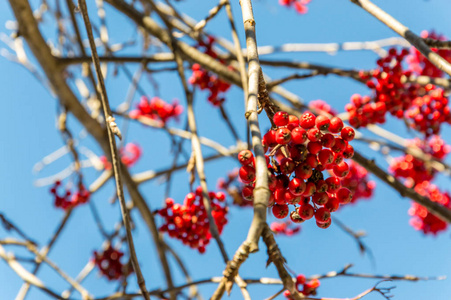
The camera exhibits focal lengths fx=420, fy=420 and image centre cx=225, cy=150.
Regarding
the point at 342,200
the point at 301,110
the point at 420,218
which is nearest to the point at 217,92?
the point at 301,110

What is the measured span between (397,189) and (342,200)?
118cm

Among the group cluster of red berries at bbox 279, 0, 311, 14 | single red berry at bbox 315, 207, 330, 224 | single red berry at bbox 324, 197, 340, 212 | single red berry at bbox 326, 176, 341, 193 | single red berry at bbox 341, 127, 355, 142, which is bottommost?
single red berry at bbox 315, 207, 330, 224

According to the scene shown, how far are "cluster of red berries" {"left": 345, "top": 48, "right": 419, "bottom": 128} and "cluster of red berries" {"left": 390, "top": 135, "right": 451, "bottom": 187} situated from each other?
5.32 ft

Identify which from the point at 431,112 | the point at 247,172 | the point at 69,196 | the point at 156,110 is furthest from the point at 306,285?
the point at 156,110

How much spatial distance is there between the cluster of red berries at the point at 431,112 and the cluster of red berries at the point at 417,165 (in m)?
1.13

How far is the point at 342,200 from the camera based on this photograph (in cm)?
169

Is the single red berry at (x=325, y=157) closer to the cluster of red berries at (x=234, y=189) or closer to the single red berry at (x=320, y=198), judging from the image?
the single red berry at (x=320, y=198)

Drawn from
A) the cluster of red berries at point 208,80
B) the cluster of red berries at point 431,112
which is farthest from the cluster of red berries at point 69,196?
the cluster of red berries at point 431,112

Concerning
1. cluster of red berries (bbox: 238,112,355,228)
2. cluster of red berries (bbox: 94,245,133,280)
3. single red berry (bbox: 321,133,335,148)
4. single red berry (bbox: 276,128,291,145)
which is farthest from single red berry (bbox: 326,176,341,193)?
cluster of red berries (bbox: 94,245,133,280)

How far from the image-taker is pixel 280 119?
1437 mm

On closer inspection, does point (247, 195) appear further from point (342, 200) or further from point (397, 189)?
point (397, 189)

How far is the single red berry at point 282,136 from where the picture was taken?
1353 millimetres

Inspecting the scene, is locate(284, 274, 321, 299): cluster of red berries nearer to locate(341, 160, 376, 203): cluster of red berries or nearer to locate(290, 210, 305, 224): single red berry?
locate(290, 210, 305, 224): single red berry

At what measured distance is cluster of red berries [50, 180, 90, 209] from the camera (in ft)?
12.9
